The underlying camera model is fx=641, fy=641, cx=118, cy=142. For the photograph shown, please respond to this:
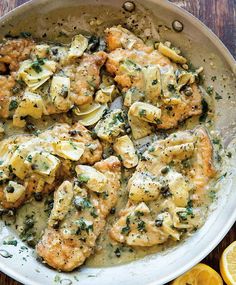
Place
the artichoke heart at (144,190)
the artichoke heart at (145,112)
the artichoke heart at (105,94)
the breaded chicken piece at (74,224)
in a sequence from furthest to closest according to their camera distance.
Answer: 1. the artichoke heart at (105,94)
2. the artichoke heart at (145,112)
3. the artichoke heart at (144,190)
4. the breaded chicken piece at (74,224)

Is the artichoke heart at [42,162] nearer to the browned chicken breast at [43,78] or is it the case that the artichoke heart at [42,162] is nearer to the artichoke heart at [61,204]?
the artichoke heart at [61,204]

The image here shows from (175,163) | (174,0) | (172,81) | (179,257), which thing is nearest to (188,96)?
(172,81)

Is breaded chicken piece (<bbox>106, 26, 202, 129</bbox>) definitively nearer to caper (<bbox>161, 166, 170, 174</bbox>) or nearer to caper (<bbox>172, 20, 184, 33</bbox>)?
caper (<bbox>172, 20, 184, 33</bbox>)

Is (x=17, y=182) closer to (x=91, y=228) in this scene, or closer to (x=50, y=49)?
(x=91, y=228)

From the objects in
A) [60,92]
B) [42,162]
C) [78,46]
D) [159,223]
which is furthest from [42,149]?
[159,223]

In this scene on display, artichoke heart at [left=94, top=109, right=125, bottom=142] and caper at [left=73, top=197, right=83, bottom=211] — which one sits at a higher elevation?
artichoke heart at [left=94, top=109, right=125, bottom=142]

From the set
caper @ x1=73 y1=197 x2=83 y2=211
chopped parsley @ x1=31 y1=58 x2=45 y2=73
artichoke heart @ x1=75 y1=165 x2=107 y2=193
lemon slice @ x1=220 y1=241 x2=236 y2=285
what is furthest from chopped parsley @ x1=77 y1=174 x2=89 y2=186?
lemon slice @ x1=220 y1=241 x2=236 y2=285

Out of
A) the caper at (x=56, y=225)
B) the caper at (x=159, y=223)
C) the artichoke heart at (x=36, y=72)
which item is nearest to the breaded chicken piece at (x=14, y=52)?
the artichoke heart at (x=36, y=72)
